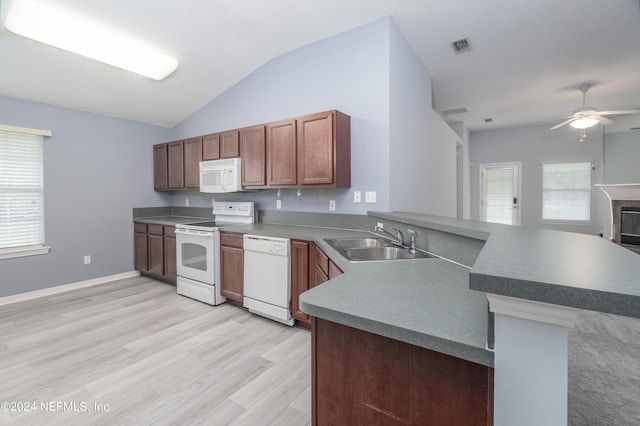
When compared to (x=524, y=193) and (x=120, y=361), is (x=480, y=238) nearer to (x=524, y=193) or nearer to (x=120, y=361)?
(x=120, y=361)

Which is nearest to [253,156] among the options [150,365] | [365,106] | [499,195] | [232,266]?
[232,266]

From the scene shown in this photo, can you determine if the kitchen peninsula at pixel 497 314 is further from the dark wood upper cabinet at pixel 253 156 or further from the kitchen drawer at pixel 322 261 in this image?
the dark wood upper cabinet at pixel 253 156

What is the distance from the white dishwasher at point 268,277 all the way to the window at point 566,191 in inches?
266

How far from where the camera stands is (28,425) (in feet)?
5.39

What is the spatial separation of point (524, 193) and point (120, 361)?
8012 mm

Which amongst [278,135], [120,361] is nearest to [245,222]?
[278,135]

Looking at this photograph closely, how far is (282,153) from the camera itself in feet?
10.5

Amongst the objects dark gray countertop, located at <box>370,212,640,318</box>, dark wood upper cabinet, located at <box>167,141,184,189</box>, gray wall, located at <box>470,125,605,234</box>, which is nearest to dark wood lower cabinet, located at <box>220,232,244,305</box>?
dark wood upper cabinet, located at <box>167,141,184,189</box>

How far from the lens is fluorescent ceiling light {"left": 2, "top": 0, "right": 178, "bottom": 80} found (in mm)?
2455

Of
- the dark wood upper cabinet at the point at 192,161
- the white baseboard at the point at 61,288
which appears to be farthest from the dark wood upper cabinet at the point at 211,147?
the white baseboard at the point at 61,288

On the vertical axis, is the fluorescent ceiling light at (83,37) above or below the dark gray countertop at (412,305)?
above

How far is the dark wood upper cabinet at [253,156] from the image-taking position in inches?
133

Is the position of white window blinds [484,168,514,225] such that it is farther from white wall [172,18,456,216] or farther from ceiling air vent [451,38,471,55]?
ceiling air vent [451,38,471,55]

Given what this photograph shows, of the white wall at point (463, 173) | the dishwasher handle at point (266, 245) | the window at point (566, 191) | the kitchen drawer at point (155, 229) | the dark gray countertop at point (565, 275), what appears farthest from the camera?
the window at point (566, 191)
